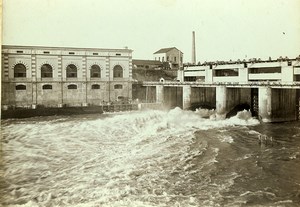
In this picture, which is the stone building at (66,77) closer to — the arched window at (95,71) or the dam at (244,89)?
the arched window at (95,71)

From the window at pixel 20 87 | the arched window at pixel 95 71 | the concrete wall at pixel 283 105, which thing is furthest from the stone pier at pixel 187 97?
the window at pixel 20 87

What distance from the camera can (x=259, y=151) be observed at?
1291 cm

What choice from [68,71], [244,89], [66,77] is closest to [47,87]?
[66,77]

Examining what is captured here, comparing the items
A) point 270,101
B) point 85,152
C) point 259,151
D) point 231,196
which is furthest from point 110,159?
point 270,101

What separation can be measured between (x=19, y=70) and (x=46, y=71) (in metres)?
2.12

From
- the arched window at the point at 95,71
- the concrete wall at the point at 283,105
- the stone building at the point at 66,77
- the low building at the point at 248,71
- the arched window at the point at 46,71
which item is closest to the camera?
the concrete wall at the point at 283,105

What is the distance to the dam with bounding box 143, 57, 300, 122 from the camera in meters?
20.5

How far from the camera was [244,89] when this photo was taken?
25375mm

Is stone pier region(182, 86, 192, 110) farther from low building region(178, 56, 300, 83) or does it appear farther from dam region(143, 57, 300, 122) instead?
low building region(178, 56, 300, 83)

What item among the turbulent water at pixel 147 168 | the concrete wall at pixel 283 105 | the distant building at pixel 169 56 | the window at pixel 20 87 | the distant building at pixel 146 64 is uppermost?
the distant building at pixel 169 56

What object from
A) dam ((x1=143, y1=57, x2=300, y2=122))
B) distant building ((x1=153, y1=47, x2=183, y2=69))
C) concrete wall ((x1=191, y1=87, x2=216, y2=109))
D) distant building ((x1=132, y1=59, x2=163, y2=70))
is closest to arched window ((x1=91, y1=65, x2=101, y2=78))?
dam ((x1=143, y1=57, x2=300, y2=122))

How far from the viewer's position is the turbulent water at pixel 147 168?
8031 mm

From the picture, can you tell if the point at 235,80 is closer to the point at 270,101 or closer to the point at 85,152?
the point at 270,101

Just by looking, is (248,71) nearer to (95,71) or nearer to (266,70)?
(266,70)
